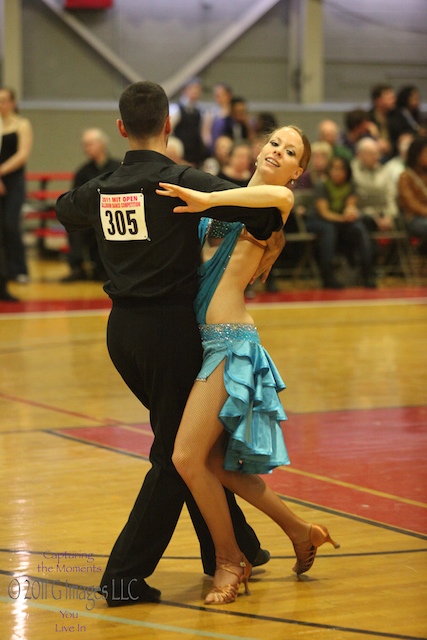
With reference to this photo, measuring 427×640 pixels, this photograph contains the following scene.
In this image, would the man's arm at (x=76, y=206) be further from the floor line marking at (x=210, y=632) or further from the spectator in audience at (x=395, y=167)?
the spectator in audience at (x=395, y=167)

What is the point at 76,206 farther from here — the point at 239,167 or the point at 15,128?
the point at 15,128

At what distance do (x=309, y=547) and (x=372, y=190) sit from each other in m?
9.88

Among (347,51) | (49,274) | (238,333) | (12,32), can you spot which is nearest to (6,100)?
(49,274)

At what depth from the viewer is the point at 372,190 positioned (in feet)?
43.7

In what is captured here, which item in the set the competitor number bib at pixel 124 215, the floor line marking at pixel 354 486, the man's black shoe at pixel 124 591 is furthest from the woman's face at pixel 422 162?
the man's black shoe at pixel 124 591

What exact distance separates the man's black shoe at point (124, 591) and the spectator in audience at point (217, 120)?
11.4m

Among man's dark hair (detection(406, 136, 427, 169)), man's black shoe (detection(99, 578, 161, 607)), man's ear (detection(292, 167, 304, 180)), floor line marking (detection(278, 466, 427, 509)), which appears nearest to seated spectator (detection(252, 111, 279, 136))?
man's dark hair (detection(406, 136, 427, 169))

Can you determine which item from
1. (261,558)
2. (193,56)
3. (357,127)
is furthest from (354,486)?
(193,56)

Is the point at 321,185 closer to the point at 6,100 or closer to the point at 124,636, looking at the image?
the point at 6,100

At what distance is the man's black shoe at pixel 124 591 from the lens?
355 cm

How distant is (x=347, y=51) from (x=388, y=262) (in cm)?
711

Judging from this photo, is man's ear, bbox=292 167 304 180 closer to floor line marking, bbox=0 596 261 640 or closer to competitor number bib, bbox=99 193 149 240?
competitor number bib, bbox=99 193 149 240

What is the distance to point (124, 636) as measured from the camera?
3.27 meters

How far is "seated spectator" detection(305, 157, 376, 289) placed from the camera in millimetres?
12516
